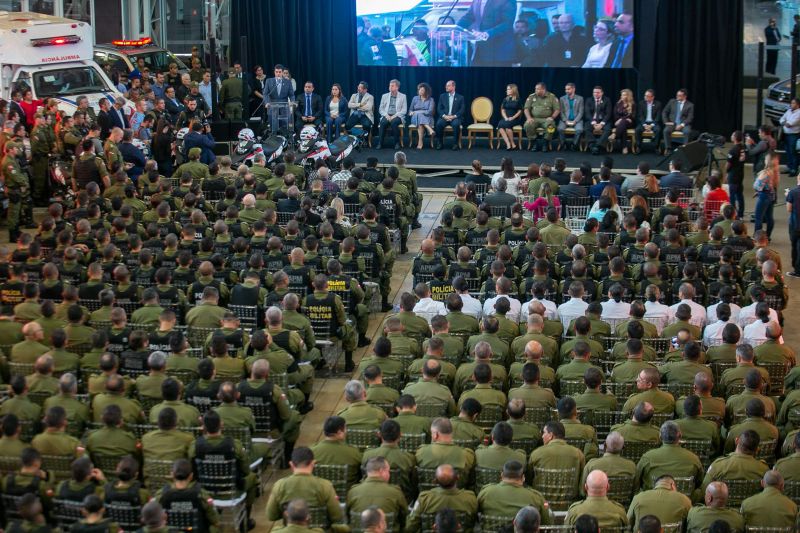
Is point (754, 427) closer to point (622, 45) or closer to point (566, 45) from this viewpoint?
point (622, 45)

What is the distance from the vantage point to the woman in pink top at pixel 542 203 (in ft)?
53.9

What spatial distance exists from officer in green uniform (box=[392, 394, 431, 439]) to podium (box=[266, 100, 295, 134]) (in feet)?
47.9

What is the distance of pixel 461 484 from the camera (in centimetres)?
879

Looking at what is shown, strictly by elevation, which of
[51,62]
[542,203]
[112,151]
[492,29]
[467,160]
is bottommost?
[542,203]

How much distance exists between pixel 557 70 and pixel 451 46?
7.30 ft

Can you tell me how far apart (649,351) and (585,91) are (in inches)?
573

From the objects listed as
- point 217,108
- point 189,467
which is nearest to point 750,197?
point 217,108

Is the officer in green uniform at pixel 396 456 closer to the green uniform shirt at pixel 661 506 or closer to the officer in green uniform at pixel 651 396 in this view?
the green uniform shirt at pixel 661 506

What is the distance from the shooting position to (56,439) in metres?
9.01

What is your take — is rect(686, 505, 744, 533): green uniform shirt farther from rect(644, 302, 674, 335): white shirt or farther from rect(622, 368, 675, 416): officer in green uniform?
rect(644, 302, 674, 335): white shirt

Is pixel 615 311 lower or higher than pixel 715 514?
higher

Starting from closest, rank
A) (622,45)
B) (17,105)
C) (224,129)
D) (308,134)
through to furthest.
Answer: (17,105) < (308,134) < (224,129) < (622,45)

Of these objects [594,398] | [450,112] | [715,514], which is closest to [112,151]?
[450,112]

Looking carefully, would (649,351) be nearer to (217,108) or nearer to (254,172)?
(254,172)
